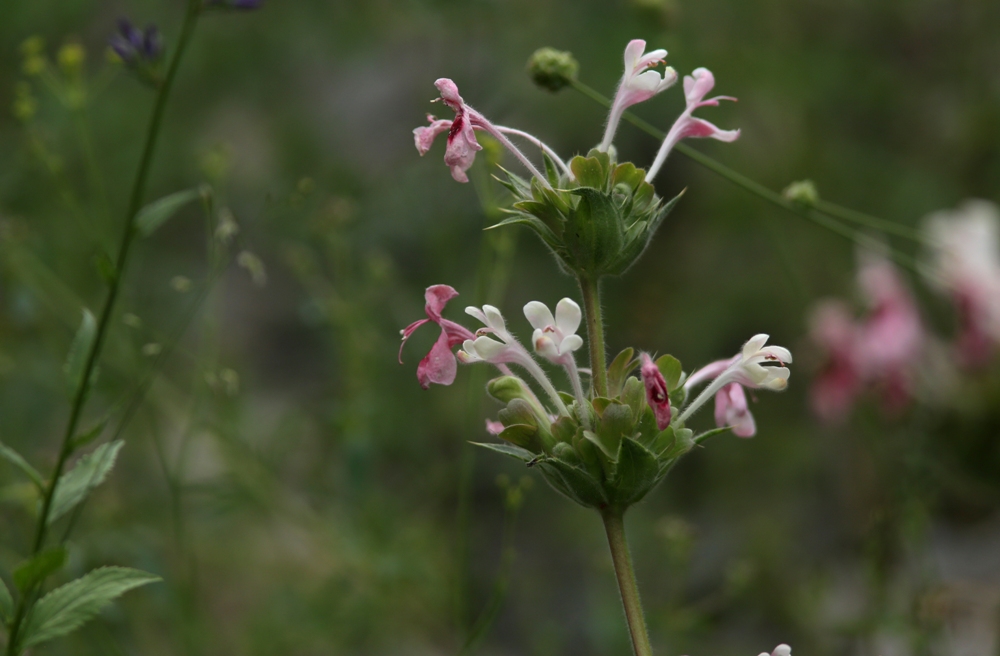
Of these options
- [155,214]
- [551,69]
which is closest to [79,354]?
[155,214]

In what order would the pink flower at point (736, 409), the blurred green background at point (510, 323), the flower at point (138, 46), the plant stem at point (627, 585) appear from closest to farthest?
the plant stem at point (627, 585), the pink flower at point (736, 409), the flower at point (138, 46), the blurred green background at point (510, 323)

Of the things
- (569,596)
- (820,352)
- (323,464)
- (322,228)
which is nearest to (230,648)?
(323,464)

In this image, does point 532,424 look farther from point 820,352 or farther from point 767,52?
point 767,52

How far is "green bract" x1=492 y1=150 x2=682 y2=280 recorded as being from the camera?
581 millimetres

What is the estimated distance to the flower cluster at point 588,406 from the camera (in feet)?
1.83

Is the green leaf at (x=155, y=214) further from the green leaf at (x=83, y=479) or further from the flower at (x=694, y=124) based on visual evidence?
the flower at (x=694, y=124)

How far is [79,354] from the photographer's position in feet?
2.27

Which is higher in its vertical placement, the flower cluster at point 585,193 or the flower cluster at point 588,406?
the flower cluster at point 585,193

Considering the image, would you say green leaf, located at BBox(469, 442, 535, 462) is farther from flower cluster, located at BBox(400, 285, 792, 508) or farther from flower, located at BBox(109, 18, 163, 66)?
flower, located at BBox(109, 18, 163, 66)

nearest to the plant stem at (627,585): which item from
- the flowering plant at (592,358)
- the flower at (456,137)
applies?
the flowering plant at (592,358)

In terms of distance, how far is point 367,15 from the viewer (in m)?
2.16

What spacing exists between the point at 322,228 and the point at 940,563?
1.83 m

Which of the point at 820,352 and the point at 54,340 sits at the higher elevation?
the point at 820,352

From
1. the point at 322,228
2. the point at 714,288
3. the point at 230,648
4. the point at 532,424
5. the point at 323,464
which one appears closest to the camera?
the point at 532,424
